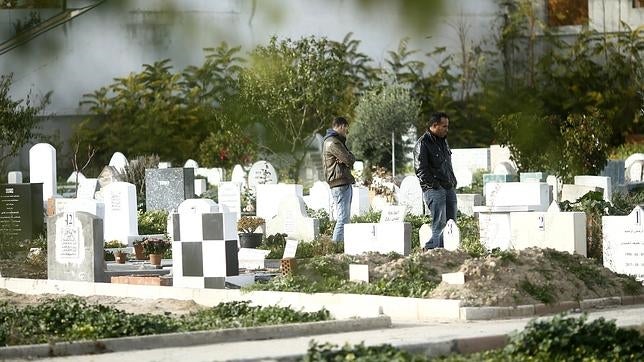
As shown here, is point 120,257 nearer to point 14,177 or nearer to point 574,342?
point 14,177

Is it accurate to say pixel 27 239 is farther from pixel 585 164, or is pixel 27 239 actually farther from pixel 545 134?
pixel 545 134

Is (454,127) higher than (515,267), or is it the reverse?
(454,127)

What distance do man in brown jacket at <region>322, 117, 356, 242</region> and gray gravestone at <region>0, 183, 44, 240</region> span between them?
21.2 ft

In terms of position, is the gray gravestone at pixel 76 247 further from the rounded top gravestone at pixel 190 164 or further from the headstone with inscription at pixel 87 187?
the headstone with inscription at pixel 87 187

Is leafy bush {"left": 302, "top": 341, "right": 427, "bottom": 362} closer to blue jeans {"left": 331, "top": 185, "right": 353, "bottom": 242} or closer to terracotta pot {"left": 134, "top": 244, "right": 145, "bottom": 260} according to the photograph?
blue jeans {"left": 331, "top": 185, "right": 353, "bottom": 242}

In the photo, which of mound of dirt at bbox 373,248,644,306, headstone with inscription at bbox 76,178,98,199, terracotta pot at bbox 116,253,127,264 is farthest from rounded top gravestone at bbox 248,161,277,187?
mound of dirt at bbox 373,248,644,306

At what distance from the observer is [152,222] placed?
2527cm

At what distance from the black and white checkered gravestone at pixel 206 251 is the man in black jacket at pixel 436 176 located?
8.54 ft

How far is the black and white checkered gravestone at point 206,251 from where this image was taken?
14164 millimetres

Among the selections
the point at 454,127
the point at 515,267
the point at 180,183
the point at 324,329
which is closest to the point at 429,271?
the point at 515,267

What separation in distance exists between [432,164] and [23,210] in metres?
9.31

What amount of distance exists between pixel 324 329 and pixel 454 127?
7447 millimetres

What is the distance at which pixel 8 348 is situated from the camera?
9.03 metres

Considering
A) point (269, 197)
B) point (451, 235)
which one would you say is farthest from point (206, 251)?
point (269, 197)
